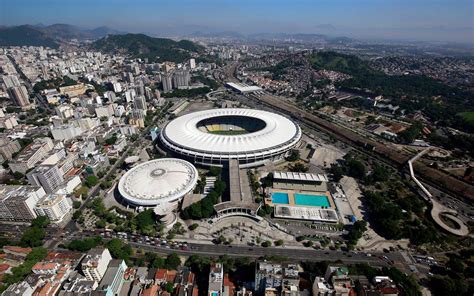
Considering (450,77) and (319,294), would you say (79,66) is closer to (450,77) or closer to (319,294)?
(319,294)

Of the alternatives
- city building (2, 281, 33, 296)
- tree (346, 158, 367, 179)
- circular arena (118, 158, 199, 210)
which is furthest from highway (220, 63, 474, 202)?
city building (2, 281, 33, 296)

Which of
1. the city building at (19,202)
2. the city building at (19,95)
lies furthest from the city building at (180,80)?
the city building at (19,202)

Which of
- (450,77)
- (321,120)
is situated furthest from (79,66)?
→ (450,77)

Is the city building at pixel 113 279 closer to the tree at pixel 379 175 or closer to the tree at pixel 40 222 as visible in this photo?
the tree at pixel 40 222

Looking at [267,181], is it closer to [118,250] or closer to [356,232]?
[356,232]

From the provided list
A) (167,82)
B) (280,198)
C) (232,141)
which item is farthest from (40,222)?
(167,82)

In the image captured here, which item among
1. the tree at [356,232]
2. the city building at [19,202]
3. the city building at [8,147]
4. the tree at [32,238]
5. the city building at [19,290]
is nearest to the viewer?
the city building at [19,290]
